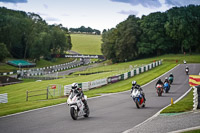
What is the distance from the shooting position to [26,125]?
47.9 feet

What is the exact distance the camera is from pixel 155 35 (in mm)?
112500

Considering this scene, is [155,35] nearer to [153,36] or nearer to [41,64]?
[153,36]

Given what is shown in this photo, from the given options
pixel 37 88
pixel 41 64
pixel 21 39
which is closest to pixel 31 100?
pixel 37 88

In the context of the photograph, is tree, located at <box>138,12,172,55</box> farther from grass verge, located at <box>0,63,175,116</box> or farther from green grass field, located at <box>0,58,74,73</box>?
grass verge, located at <box>0,63,175,116</box>

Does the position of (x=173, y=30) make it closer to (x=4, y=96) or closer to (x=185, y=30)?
(x=185, y=30)

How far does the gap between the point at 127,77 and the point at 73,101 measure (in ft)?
131

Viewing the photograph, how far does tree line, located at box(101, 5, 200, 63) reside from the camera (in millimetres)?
110562

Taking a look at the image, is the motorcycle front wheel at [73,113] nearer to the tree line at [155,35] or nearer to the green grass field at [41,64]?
the green grass field at [41,64]

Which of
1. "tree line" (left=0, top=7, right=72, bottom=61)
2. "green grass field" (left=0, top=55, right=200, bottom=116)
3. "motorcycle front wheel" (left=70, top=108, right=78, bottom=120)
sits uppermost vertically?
"tree line" (left=0, top=7, right=72, bottom=61)

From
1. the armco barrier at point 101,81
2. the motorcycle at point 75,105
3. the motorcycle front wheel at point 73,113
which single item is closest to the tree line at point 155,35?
the armco barrier at point 101,81

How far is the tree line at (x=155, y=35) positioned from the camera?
110562 mm

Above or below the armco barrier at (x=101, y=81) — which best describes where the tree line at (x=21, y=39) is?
above

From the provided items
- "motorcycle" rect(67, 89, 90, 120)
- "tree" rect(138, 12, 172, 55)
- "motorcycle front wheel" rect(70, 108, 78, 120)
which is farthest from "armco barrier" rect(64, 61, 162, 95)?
"tree" rect(138, 12, 172, 55)

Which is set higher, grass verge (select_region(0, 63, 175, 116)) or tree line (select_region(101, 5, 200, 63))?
tree line (select_region(101, 5, 200, 63))
